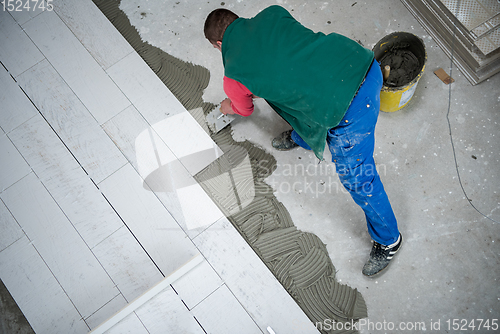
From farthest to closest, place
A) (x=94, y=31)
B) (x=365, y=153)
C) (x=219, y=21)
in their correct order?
(x=94, y=31) → (x=365, y=153) → (x=219, y=21)

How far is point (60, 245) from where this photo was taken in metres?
2.18

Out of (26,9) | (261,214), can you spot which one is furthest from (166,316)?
(26,9)

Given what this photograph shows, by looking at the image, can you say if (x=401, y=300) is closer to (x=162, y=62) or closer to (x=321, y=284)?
(x=321, y=284)

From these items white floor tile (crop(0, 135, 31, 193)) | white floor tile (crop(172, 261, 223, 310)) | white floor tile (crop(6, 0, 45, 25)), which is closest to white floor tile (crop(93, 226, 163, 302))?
white floor tile (crop(172, 261, 223, 310))

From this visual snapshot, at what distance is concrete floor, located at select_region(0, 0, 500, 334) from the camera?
1917mm

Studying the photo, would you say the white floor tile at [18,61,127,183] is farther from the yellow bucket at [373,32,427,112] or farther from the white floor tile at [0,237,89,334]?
the yellow bucket at [373,32,427,112]

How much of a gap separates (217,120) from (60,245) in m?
1.31

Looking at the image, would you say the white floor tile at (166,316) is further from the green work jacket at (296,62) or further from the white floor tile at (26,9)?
the white floor tile at (26,9)

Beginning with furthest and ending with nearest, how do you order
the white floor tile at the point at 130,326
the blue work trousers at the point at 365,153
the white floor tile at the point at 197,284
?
1. the white floor tile at the point at 197,284
2. the white floor tile at the point at 130,326
3. the blue work trousers at the point at 365,153

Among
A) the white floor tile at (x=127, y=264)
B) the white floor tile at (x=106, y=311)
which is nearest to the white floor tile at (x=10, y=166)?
the white floor tile at (x=127, y=264)

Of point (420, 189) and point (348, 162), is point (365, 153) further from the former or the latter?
point (420, 189)

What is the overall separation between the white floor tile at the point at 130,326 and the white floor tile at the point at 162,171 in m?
0.57

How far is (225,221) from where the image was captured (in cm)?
214

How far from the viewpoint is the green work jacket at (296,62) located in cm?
132
